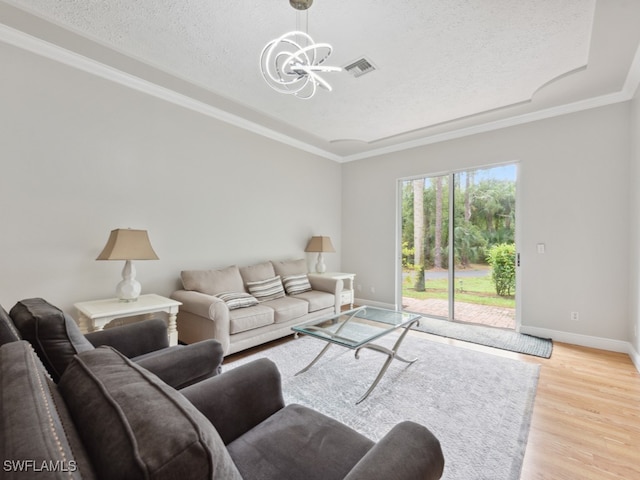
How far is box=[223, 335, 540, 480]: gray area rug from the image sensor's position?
174 cm

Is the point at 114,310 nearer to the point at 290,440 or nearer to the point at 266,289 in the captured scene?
the point at 266,289

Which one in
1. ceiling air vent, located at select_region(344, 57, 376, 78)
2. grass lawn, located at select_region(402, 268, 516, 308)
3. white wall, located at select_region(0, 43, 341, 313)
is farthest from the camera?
grass lawn, located at select_region(402, 268, 516, 308)

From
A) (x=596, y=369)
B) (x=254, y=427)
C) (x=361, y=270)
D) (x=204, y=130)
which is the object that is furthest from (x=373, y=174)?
(x=254, y=427)

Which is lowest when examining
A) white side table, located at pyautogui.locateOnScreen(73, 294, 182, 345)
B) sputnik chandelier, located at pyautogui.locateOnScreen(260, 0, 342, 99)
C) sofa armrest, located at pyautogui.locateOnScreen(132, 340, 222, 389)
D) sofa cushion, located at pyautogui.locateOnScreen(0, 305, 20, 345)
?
sofa armrest, located at pyautogui.locateOnScreen(132, 340, 222, 389)

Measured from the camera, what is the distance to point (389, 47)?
→ 2457mm

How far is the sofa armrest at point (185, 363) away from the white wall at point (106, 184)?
5.50 feet

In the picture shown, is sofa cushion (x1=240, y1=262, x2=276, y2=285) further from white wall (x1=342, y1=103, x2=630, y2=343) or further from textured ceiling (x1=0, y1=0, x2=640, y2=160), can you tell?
white wall (x1=342, y1=103, x2=630, y2=343)

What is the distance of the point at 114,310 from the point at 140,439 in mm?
2294

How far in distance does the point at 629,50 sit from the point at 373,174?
3349 millimetres

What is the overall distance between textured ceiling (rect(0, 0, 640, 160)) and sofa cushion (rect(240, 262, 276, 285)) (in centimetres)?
204

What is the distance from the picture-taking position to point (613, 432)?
192cm

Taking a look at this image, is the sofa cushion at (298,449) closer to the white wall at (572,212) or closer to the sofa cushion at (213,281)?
the sofa cushion at (213,281)

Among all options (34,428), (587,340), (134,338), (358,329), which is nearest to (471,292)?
(587,340)

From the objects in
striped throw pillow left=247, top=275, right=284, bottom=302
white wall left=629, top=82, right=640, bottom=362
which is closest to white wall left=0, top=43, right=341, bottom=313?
striped throw pillow left=247, top=275, right=284, bottom=302
